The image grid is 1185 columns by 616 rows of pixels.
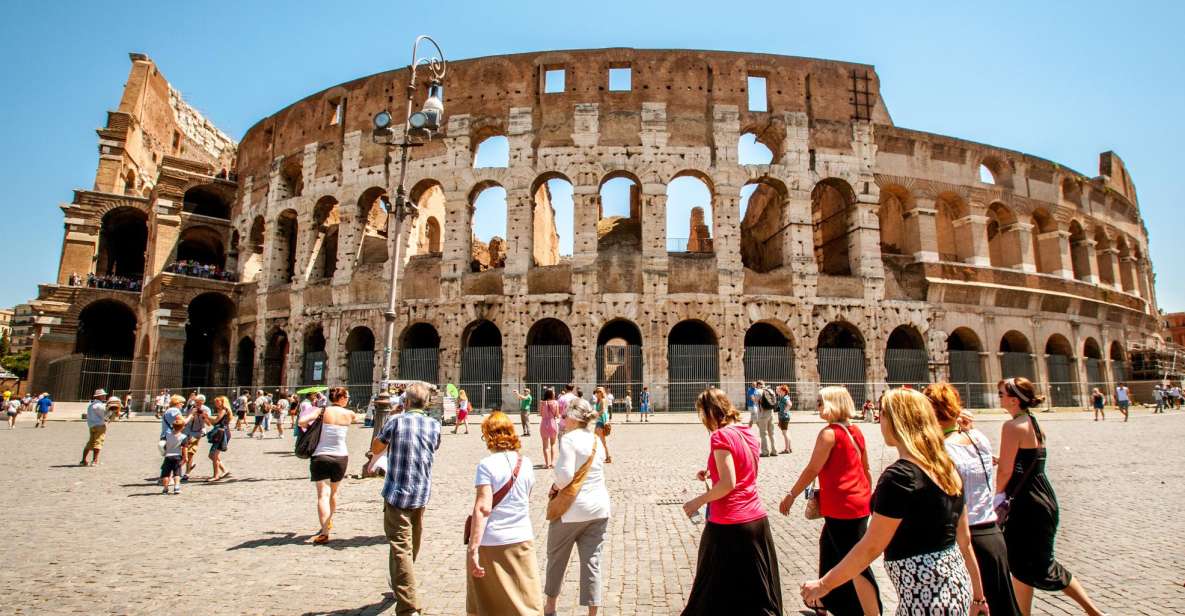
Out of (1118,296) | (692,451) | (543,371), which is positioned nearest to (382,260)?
(543,371)

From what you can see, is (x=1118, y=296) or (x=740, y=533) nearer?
(x=740, y=533)

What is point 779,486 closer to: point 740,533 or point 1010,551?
point 1010,551

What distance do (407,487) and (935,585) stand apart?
307cm

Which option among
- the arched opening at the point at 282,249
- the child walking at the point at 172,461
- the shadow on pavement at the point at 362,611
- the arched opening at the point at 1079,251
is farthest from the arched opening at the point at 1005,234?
the arched opening at the point at 282,249

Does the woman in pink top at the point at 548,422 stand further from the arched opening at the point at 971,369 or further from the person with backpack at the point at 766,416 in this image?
the arched opening at the point at 971,369

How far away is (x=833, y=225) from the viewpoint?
2312 cm

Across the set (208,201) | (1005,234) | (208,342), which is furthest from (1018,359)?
(208,201)

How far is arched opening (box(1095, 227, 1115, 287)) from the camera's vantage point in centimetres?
2630

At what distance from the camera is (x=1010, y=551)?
3.34 meters

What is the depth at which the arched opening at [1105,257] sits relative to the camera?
26.3 metres

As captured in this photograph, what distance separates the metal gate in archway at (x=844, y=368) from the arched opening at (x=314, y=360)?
1726 cm

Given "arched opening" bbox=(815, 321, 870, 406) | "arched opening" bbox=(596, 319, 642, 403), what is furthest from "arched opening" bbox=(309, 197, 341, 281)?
"arched opening" bbox=(815, 321, 870, 406)

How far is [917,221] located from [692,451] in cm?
1572

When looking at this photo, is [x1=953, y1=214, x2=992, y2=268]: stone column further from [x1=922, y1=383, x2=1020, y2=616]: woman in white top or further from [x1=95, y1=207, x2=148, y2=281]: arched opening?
[x1=95, y1=207, x2=148, y2=281]: arched opening
